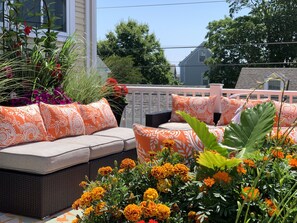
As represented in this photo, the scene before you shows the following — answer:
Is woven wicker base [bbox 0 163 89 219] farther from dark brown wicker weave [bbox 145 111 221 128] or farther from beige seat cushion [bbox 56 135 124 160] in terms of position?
dark brown wicker weave [bbox 145 111 221 128]

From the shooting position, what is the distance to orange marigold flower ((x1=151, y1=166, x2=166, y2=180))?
131 cm

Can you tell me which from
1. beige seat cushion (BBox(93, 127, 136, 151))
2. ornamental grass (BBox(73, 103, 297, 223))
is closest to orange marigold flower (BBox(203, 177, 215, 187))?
ornamental grass (BBox(73, 103, 297, 223))

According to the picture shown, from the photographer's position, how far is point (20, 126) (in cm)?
366

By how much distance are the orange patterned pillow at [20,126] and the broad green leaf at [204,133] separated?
99.0 inches

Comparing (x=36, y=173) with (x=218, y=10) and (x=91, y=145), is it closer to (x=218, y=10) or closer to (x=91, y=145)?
(x=91, y=145)

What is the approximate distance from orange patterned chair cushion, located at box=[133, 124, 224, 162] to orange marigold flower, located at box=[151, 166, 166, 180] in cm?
54

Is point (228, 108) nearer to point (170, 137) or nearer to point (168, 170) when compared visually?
point (170, 137)

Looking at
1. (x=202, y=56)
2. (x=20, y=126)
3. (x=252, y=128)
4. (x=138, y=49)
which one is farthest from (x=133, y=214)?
(x=202, y=56)

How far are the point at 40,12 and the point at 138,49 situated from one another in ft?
100

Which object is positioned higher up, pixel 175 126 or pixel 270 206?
pixel 270 206

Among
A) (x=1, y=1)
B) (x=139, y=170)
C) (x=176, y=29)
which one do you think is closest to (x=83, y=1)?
(x=1, y=1)

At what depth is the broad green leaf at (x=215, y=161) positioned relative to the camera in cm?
124

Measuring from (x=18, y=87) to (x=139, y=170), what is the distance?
3829 millimetres

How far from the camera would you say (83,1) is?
7805mm
